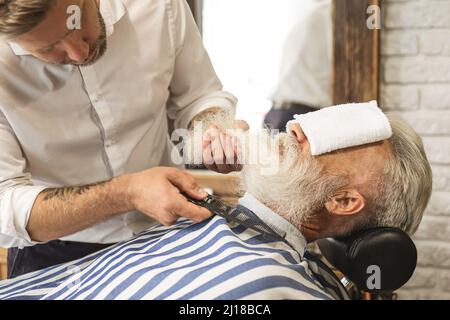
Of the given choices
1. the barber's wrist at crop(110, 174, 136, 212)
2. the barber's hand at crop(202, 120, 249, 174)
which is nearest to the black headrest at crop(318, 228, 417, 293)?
the barber's hand at crop(202, 120, 249, 174)

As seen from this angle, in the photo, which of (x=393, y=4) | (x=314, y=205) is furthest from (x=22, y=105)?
(x=393, y=4)

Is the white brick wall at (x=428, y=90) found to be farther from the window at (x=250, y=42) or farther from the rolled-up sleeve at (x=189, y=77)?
the rolled-up sleeve at (x=189, y=77)

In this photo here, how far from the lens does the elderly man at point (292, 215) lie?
1.16 m

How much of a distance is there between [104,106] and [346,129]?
673mm

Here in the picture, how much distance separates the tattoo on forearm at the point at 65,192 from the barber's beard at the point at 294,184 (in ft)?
1.34

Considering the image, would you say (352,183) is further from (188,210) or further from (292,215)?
(188,210)

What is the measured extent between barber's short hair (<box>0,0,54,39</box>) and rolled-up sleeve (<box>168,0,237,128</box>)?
52 cm

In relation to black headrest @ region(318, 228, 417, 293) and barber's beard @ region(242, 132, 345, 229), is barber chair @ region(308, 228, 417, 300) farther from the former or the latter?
barber's beard @ region(242, 132, 345, 229)

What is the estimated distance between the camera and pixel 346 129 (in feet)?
3.95

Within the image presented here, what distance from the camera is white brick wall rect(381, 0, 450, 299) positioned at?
1850 millimetres

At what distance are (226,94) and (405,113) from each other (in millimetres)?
727

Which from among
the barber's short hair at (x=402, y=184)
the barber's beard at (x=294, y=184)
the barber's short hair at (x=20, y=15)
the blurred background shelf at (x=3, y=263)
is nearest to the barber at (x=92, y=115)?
the barber's short hair at (x=20, y=15)

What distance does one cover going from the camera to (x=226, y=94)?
1.67m

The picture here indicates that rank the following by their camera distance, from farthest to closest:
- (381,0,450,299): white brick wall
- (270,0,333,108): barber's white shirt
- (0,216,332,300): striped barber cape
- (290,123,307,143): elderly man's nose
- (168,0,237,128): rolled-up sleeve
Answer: (270,0,333,108): barber's white shirt, (381,0,450,299): white brick wall, (168,0,237,128): rolled-up sleeve, (290,123,307,143): elderly man's nose, (0,216,332,300): striped barber cape
